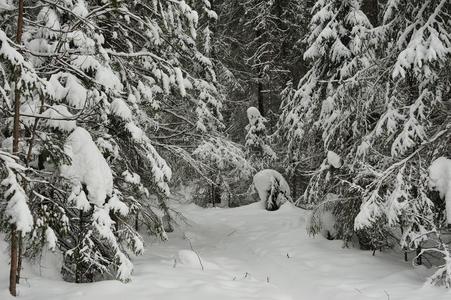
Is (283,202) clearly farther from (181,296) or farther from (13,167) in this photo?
(13,167)

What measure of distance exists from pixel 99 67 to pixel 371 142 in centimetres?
574

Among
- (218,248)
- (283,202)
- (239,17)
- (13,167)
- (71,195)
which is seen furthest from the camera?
(239,17)

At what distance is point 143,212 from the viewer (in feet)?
24.2

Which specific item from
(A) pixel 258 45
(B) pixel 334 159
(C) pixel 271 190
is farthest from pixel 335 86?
(A) pixel 258 45

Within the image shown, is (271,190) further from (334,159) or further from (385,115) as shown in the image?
(385,115)

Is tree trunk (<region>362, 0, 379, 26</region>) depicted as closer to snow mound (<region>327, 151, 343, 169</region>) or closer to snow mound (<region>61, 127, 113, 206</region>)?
snow mound (<region>327, 151, 343, 169</region>)

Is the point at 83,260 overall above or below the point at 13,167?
below

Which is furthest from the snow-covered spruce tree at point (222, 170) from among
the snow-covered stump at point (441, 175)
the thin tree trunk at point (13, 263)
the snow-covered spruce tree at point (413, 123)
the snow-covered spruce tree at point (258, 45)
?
the thin tree trunk at point (13, 263)

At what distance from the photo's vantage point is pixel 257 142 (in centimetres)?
1891

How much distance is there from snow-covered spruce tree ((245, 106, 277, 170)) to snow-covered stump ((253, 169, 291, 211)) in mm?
2831

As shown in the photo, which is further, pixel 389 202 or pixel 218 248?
pixel 218 248

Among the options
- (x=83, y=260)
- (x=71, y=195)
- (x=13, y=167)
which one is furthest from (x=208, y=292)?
(x=13, y=167)

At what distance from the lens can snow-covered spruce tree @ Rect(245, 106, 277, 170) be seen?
739 inches

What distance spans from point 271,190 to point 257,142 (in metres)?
3.72
